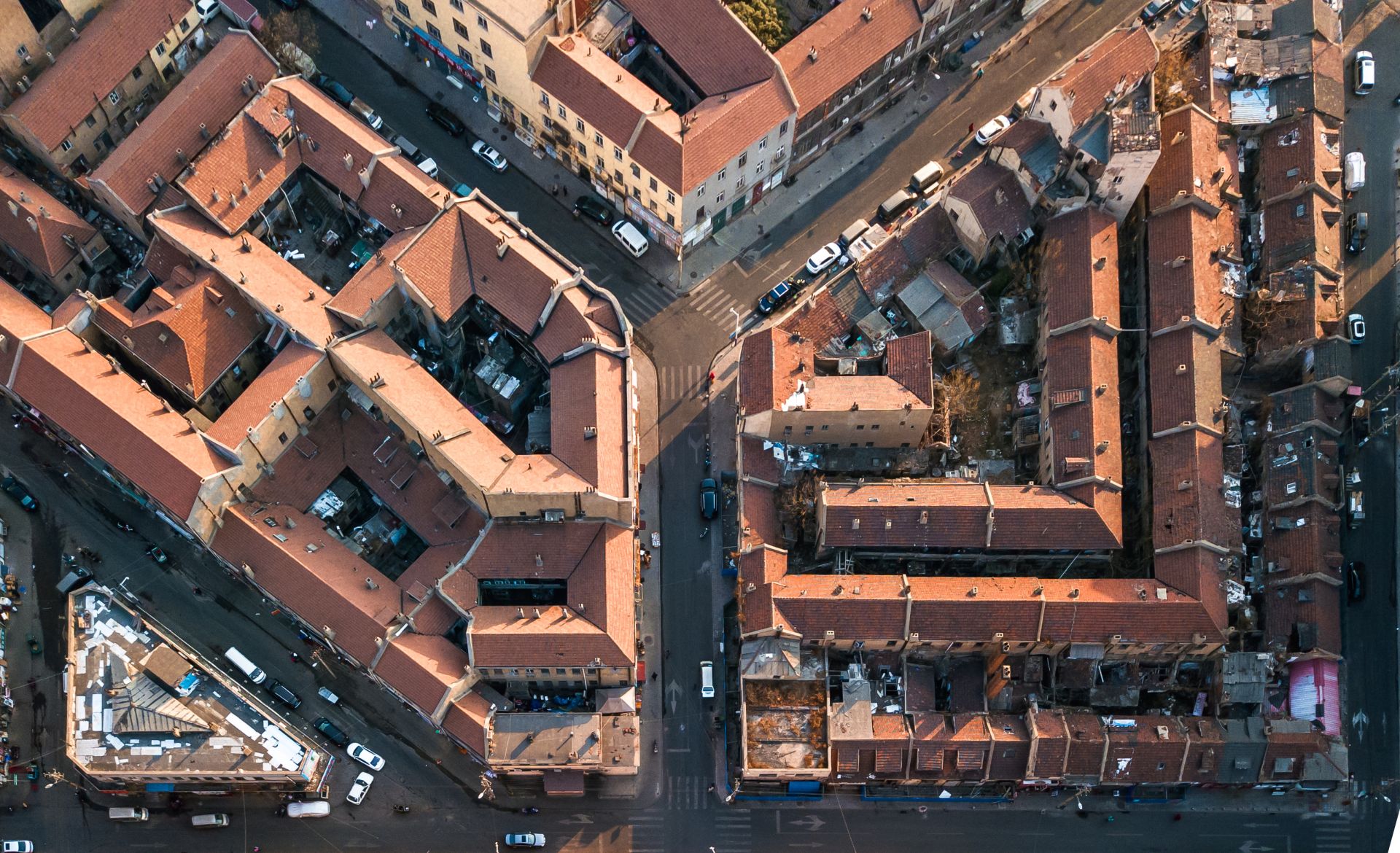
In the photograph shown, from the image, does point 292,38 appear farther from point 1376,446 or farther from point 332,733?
point 1376,446

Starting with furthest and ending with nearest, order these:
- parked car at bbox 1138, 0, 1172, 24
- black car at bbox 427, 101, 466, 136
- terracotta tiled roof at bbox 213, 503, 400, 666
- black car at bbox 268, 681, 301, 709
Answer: parked car at bbox 1138, 0, 1172, 24
black car at bbox 427, 101, 466, 136
black car at bbox 268, 681, 301, 709
terracotta tiled roof at bbox 213, 503, 400, 666

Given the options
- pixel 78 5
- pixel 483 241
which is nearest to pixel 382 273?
pixel 483 241

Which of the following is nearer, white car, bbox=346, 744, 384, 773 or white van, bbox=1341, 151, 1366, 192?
white car, bbox=346, 744, 384, 773

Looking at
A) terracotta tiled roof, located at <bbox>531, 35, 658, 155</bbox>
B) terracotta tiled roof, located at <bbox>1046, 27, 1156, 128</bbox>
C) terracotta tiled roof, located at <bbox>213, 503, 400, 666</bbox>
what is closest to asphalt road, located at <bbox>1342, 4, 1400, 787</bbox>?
terracotta tiled roof, located at <bbox>1046, 27, 1156, 128</bbox>

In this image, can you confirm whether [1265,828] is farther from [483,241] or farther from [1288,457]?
[483,241]

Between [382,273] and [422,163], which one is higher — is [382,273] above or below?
below

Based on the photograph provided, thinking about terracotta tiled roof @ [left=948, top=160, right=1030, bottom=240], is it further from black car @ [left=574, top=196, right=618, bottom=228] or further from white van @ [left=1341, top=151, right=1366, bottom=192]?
black car @ [left=574, top=196, right=618, bottom=228]

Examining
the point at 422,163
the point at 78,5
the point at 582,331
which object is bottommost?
the point at 582,331
